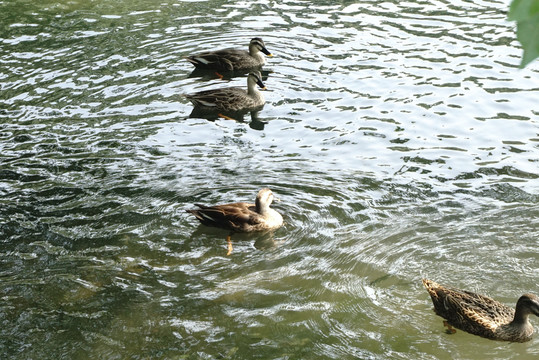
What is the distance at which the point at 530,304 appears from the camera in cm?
634

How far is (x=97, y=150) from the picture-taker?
34.2ft

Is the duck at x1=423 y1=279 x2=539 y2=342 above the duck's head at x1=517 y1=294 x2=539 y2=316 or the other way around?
the other way around

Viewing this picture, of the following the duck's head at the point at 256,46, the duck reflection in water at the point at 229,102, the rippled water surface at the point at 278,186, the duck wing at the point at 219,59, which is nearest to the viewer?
the rippled water surface at the point at 278,186

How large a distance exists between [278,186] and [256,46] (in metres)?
5.28

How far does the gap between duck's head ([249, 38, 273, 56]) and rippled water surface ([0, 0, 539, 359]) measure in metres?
0.46

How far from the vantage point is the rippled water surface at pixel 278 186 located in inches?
269

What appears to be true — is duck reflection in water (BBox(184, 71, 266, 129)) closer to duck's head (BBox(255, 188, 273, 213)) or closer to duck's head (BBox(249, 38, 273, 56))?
duck's head (BBox(249, 38, 273, 56))

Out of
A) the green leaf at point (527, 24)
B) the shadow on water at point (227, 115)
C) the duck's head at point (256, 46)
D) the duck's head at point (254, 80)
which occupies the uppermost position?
the green leaf at point (527, 24)

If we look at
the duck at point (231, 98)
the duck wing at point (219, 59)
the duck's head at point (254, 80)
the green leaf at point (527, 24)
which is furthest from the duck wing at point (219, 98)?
the green leaf at point (527, 24)

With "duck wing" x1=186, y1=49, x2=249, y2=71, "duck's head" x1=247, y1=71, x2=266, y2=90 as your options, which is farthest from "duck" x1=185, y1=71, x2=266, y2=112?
"duck wing" x1=186, y1=49, x2=249, y2=71

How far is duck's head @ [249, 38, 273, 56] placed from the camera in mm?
13961

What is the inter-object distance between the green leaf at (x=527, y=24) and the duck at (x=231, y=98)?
36.2 ft

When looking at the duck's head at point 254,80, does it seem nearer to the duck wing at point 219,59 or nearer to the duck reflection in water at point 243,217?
the duck wing at point 219,59

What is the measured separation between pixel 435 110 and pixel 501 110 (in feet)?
3.45
